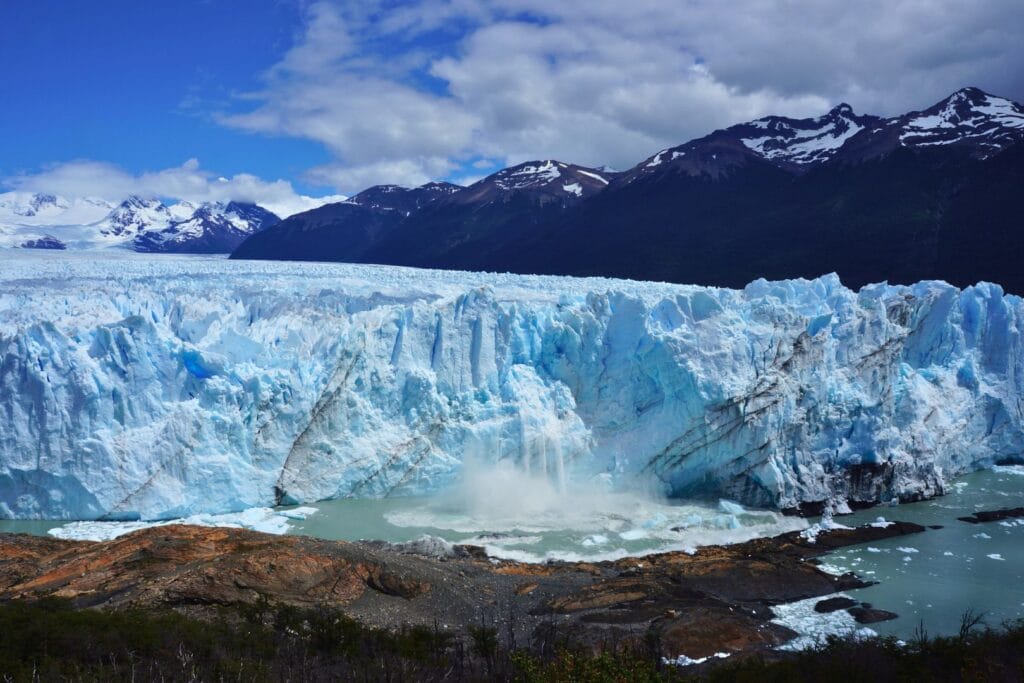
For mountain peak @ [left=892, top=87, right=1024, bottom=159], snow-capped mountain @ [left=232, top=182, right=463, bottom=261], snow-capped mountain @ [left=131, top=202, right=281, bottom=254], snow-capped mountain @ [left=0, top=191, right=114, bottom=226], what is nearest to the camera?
mountain peak @ [left=892, top=87, right=1024, bottom=159]

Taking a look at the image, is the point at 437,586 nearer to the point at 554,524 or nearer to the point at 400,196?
the point at 554,524

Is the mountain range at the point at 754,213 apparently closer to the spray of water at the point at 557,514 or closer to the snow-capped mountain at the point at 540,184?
the snow-capped mountain at the point at 540,184

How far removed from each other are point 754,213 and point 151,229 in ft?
258

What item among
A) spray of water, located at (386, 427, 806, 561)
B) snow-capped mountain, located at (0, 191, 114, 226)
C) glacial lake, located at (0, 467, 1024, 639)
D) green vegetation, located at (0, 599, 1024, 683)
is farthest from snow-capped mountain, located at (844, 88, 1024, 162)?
snow-capped mountain, located at (0, 191, 114, 226)

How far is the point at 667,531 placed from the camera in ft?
46.3

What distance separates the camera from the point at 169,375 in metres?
14.8

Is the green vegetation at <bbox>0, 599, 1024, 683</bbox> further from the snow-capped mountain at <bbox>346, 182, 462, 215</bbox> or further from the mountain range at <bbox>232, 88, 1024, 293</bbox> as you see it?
the snow-capped mountain at <bbox>346, 182, 462, 215</bbox>

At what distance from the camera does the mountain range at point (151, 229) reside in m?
66.2

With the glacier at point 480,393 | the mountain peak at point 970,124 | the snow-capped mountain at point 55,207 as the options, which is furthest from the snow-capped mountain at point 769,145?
the snow-capped mountain at point 55,207

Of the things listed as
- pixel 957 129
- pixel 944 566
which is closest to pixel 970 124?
pixel 957 129

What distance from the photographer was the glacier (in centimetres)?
1405

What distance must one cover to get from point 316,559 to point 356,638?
2.33 meters

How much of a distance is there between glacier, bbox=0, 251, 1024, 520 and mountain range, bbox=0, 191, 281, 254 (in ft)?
166

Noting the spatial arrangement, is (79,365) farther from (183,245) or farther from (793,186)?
(183,245)
